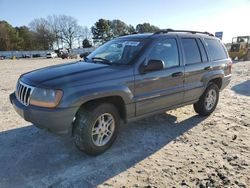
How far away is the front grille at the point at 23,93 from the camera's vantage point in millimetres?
3698

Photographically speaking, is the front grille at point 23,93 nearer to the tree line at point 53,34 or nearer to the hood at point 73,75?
the hood at point 73,75

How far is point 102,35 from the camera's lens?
8944cm

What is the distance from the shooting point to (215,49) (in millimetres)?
6020

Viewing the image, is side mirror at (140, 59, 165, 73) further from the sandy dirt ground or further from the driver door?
the sandy dirt ground

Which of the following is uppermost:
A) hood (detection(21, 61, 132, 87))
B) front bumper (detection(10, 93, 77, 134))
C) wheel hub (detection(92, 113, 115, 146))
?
hood (detection(21, 61, 132, 87))

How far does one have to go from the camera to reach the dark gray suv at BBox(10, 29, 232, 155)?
3480mm

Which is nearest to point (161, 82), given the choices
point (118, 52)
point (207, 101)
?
point (118, 52)

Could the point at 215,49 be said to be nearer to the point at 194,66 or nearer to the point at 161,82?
the point at 194,66

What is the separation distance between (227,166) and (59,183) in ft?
7.91

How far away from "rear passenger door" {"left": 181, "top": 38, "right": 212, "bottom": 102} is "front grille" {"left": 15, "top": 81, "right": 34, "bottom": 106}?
2.97 meters

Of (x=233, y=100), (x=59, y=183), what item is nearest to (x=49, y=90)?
(x=59, y=183)

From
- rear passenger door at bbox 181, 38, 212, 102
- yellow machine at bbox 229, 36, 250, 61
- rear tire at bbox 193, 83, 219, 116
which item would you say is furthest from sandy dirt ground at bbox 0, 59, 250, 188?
yellow machine at bbox 229, 36, 250, 61

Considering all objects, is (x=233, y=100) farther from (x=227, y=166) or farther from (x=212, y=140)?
(x=227, y=166)

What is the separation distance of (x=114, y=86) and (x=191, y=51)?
2.26m
